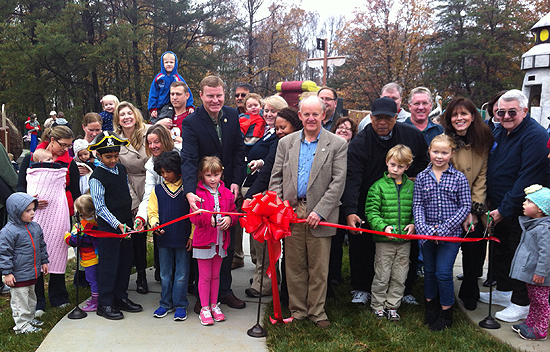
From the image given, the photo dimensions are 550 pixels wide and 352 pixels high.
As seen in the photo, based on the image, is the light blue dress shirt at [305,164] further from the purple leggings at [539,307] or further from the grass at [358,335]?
the purple leggings at [539,307]

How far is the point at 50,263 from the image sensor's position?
4.73 metres

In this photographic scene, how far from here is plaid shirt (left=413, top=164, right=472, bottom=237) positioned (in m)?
4.15

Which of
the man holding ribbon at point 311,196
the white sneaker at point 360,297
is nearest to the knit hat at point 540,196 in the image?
the man holding ribbon at point 311,196

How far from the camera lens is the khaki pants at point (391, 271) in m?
4.39

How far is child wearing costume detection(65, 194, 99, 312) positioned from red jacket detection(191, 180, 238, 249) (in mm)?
1186

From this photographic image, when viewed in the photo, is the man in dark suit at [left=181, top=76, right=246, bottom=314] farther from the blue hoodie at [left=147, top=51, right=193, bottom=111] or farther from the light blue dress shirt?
the blue hoodie at [left=147, top=51, right=193, bottom=111]

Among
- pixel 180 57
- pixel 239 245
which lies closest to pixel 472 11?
pixel 180 57

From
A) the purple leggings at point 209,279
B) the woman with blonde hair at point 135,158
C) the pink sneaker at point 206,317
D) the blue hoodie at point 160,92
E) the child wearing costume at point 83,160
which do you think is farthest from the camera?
the blue hoodie at point 160,92

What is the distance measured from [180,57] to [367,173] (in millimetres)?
25398

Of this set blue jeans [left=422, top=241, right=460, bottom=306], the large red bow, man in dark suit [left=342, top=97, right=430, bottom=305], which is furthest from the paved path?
man in dark suit [left=342, top=97, right=430, bottom=305]

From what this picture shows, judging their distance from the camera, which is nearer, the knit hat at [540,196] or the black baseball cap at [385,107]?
the knit hat at [540,196]

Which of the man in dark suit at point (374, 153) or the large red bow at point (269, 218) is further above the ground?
the man in dark suit at point (374, 153)

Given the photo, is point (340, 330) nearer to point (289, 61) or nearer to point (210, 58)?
point (210, 58)

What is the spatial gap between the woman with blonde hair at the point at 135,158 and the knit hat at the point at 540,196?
3942 mm
